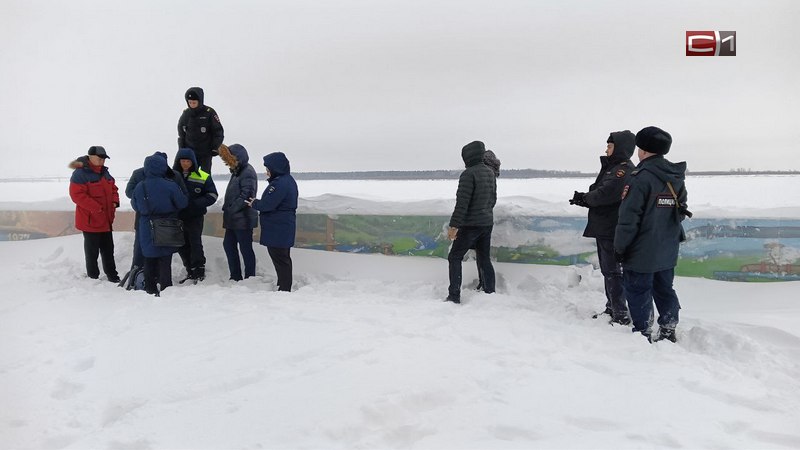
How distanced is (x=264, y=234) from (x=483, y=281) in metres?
2.29

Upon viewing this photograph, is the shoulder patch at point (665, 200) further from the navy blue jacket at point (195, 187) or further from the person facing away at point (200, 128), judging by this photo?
the person facing away at point (200, 128)

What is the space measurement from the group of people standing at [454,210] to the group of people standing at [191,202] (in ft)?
0.04

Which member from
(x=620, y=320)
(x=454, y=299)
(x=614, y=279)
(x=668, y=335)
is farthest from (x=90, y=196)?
(x=668, y=335)

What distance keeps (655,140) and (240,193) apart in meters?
4.07

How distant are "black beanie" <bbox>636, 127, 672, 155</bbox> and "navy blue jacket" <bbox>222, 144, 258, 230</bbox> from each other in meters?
3.87

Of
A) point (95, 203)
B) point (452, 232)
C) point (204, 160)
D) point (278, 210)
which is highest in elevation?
point (204, 160)

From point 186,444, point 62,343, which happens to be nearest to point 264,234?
point 62,343

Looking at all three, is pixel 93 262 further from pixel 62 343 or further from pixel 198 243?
pixel 62 343

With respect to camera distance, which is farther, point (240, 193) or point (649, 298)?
point (240, 193)

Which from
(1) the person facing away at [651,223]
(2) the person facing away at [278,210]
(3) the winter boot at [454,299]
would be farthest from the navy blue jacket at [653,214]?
(2) the person facing away at [278,210]

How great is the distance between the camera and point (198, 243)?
Answer: 589 centimetres

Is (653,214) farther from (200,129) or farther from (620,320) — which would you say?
(200,129)

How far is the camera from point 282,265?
17.2 feet

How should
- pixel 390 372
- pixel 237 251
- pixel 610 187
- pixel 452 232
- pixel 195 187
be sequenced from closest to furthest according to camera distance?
1. pixel 390 372
2. pixel 610 187
3. pixel 452 232
4. pixel 195 187
5. pixel 237 251
